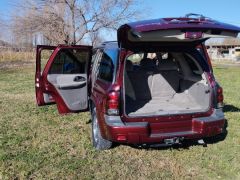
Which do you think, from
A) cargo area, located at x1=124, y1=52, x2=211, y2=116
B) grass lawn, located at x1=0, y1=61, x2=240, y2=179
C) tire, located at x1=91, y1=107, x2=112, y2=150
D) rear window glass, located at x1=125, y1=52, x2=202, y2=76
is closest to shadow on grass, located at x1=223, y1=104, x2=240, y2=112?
grass lawn, located at x1=0, y1=61, x2=240, y2=179

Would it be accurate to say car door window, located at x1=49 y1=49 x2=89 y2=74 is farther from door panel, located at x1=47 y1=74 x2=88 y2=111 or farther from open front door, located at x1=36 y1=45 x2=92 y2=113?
door panel, located at x1=47 y1=74 x2=88 y2=111

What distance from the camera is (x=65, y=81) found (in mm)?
6695

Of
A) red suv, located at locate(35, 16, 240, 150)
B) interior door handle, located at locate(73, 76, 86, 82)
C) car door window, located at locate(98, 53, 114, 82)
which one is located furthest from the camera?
interior door handle, located at locate(73, 76, 86, 82)

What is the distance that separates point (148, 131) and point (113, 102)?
63cm

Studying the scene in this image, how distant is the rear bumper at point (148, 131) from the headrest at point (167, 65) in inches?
57.8

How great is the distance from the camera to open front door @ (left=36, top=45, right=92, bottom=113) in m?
6.58

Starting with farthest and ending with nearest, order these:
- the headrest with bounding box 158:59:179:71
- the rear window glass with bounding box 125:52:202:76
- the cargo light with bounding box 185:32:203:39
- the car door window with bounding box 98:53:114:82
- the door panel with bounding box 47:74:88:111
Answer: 1. the door panel with bounding box 47:74:88:111
2. the headrest with bounding box 158:59:179:71
3. the rear window glass with bounding box 125:52:202:76
4. the car door window with bounding box 98:53:114:82
5. the cargo light with bounding box 185:32:203:39

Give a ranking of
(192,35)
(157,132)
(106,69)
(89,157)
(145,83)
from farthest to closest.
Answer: (145,83)
(106,69)
(89,157)
(157,132)
(192,35)

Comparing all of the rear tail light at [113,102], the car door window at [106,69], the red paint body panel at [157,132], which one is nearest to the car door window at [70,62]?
the car door window at [106,69]

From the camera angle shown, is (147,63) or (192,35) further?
(147,63)

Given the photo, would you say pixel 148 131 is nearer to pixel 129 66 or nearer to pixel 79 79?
pixel 129 66

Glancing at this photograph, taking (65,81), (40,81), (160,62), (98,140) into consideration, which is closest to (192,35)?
(160,62)

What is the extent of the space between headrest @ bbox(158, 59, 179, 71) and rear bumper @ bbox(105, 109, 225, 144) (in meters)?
1.47

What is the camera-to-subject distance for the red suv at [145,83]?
4.70 m
